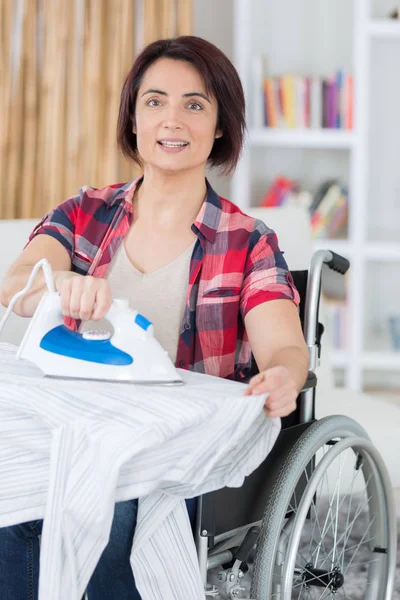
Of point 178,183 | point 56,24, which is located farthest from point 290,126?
point 178,183

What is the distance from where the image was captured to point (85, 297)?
1.22 meters

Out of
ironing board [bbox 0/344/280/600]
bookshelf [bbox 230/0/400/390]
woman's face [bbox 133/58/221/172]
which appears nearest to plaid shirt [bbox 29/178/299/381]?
woman's face [bbox 133/58/221/172]

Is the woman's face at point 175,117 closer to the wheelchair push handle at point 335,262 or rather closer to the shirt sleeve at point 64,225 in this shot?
the shirt sleeve at point 64,225

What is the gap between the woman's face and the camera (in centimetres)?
158

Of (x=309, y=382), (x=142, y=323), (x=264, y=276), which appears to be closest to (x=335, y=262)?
(x=264, y=276)

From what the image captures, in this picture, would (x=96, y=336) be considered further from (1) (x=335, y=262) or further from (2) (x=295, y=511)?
(1) (x=335, y=262)

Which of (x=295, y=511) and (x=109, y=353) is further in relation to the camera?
(x=295, y=511)

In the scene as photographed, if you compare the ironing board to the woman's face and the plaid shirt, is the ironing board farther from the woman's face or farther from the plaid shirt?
the woman's face

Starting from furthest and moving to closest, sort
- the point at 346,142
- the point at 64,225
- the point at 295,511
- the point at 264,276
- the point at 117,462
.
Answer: the point at 346,142 < the point at 64,225 < the point at 264,276 < the point at 295,511 < the point at 117,462

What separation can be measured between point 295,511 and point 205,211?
0.57m

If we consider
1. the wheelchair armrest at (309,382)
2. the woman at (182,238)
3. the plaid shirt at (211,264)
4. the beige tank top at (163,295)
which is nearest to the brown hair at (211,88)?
the woman at (182,238)

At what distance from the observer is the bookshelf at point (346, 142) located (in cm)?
364

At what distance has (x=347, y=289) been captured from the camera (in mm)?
3756

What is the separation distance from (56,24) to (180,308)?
2.10m
